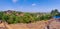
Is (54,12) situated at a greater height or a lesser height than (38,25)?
greater

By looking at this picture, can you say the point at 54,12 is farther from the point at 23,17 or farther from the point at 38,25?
the point at 23,17

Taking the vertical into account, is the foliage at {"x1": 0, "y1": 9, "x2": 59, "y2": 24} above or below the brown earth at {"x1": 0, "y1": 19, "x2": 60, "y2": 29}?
above

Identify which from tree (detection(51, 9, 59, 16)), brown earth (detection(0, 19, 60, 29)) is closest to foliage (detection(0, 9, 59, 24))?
tree (detection(51, 9, 59, 16))

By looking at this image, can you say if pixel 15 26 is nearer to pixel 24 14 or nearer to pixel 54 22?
pixel 24 14

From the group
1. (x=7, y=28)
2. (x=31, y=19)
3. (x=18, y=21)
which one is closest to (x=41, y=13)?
(x=31, y=19)

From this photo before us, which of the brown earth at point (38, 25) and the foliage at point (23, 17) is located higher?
the foliage at point (23, 17)

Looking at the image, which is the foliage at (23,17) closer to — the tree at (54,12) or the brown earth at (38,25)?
the tree at (54,12)

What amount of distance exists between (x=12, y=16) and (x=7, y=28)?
315mm

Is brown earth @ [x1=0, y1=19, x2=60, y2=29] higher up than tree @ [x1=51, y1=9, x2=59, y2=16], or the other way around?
tree @ [x1=51, y1=9, x2=59, y2=16]

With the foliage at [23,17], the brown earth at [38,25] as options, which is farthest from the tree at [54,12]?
the brown earth at [38,25]

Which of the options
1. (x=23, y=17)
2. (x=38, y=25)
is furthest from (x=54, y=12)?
(x=23, y=17)

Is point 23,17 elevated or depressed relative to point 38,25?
elevated

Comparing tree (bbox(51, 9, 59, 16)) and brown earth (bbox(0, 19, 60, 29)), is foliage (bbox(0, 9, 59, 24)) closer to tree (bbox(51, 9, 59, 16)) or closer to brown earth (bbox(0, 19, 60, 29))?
tree (bbox(51, 9, 59, 16))

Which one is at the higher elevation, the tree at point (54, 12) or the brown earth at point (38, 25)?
the tree at point (54, 12)
